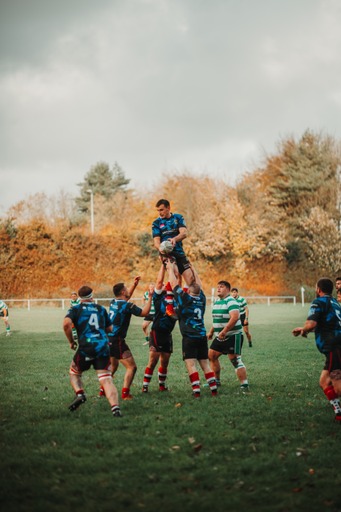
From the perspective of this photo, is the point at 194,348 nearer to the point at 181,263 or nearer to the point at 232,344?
the point at 232,344

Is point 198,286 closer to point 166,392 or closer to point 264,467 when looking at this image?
point 166,392

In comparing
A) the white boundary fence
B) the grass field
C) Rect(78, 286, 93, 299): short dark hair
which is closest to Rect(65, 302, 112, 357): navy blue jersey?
Rect(78, 286, 93, 299): short dark hair

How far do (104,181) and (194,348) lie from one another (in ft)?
250

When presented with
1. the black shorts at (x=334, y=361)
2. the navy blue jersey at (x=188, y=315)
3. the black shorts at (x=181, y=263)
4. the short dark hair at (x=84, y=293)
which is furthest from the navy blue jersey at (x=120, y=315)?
the black shorts at (x=334, y=361)

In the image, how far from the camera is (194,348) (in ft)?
33.0

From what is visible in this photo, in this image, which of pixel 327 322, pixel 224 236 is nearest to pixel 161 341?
pixel 327 322

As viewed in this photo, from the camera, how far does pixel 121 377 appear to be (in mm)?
12812

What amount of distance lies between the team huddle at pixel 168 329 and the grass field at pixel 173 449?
0.42 meters

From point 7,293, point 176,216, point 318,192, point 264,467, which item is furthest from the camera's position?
point 318,192

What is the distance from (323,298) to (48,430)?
4190 mm

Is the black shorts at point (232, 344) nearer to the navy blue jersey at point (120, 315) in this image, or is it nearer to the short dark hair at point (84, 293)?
the navy blue jersey at point (120, 315)

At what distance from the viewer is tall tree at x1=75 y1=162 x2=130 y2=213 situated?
275ft

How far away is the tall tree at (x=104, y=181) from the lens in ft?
275

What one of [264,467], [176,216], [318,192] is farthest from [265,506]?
[318,192]
